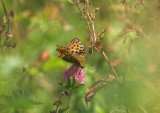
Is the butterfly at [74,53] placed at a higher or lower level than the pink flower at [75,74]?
higher

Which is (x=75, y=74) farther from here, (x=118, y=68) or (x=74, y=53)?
(x=118, y=68)

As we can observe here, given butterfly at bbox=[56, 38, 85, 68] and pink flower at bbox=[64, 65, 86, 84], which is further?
pink flower at bbox=[64, 65, 86, 84]

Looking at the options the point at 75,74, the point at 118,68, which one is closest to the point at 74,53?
the point at 75,74

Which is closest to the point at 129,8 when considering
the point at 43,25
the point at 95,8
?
the point at 95,8

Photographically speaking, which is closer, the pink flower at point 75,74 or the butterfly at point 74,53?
the butterfly at point 74,53

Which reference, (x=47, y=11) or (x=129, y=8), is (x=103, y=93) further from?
(x=47, y=11)

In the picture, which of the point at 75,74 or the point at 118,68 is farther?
the point at 118,68

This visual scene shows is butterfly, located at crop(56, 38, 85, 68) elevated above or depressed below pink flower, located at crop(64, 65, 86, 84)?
above

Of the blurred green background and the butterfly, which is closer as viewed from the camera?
the butterfly

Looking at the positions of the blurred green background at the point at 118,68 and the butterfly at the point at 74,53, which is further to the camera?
the blurred green background at the point at 118,68
